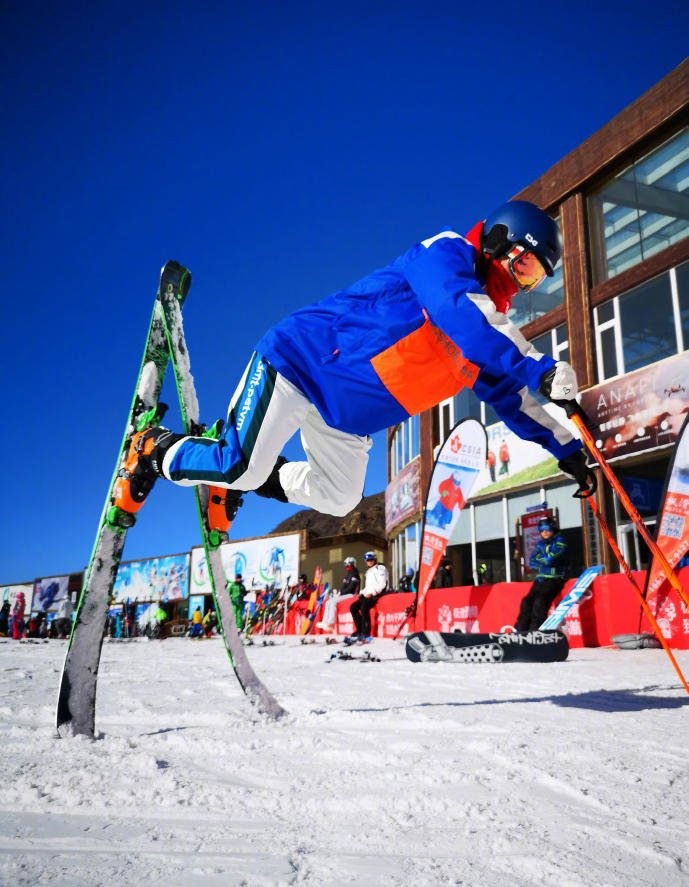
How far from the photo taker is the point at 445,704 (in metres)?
2.99

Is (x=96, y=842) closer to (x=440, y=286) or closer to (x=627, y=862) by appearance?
(x=627, y=862)

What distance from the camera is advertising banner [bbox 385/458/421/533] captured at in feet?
68.5

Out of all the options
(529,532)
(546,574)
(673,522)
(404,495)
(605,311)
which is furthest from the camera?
(404,495)

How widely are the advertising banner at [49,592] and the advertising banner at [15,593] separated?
0.46 m

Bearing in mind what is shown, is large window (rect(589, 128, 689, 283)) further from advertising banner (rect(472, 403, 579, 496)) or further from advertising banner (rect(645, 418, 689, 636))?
advertising banner (rect(645, 418, 689, 636))

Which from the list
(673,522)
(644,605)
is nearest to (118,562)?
(644,605)

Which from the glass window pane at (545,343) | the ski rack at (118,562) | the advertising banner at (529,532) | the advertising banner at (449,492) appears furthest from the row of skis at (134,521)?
the glass window pane at (545,343)

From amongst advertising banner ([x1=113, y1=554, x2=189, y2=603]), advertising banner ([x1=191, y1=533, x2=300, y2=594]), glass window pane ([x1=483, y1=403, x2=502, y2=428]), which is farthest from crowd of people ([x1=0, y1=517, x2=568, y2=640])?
glass window pane ([x1=483, y1=403, x2=502, y2=428])

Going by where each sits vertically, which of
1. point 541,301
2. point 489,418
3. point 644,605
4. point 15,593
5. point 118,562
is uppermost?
point 541,301

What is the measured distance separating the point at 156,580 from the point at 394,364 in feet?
120

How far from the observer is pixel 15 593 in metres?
42.9

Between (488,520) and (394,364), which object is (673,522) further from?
(488,520)

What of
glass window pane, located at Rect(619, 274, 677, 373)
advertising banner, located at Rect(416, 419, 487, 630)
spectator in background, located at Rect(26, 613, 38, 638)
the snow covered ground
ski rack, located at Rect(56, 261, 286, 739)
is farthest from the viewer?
spectator in background, located at Rect(26, 613, 38, 638)

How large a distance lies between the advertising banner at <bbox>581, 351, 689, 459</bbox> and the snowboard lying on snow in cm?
640
